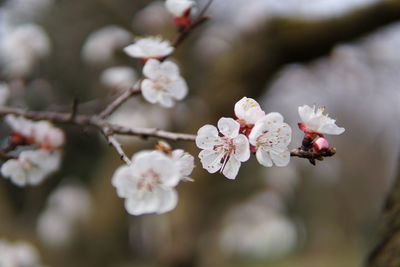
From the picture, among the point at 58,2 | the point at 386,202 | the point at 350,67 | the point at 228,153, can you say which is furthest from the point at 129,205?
the point at 58,2

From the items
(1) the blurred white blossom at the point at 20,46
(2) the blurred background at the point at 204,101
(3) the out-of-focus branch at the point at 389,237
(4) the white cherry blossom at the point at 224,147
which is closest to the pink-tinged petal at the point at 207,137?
(4) the white cherry blossom at the point at 224,147

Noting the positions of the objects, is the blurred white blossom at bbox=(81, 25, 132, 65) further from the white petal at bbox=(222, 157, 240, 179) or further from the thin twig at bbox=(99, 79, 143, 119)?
the white petal at bbox=(222, 157, 240, 179)

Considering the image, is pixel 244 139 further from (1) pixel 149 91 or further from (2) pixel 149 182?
(1) pixel 149 91

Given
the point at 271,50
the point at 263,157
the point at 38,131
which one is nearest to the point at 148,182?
the point at 263,157

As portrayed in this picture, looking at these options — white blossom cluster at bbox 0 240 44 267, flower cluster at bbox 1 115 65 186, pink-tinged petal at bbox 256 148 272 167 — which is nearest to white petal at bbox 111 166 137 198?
pink-tinged petal at bbox 256 148 272 167

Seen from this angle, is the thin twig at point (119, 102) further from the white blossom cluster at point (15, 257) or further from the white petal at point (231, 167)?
the white blossom cluster at point (15, 257)

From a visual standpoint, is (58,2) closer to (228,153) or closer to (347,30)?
(347,30)
